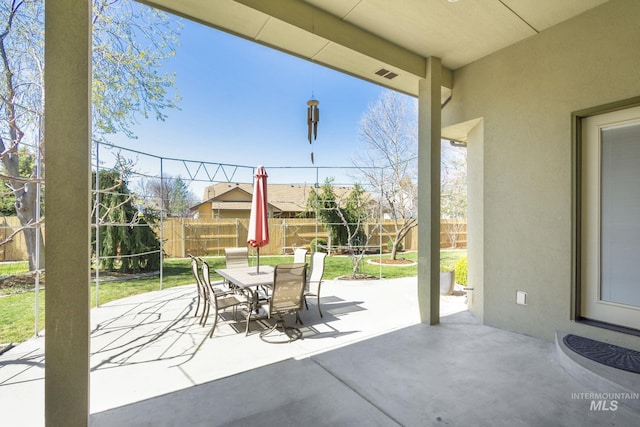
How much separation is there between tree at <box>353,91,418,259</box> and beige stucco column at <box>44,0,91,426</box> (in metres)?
9.95

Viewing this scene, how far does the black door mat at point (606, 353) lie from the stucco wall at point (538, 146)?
124mm

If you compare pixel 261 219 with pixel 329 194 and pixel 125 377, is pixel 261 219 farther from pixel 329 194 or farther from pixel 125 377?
pixel 329 194

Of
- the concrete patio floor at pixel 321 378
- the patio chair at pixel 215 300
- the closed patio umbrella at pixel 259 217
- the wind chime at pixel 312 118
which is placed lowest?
the concrete patio floor at pixel 321 378

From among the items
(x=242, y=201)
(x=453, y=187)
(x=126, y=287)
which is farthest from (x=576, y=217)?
(x=242, y=201)

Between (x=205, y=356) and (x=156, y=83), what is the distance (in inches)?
294

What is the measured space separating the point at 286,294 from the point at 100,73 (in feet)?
22.1

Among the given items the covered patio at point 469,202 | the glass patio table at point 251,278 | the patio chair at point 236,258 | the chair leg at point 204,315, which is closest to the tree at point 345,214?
the patio chair at point 236,258

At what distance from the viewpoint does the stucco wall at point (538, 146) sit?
3.29 meters

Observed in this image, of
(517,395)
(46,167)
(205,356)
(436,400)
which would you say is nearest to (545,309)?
(517,395)

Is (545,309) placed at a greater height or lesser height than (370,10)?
lesser

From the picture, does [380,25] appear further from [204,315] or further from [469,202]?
[204,315]

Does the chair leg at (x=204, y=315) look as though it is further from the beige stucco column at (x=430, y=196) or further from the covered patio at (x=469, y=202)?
the beige stucco column at (x=430, y=196)

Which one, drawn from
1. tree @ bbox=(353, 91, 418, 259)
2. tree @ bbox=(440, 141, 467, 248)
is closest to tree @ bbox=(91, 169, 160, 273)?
tree @ bbox=(353, 91, 418, 259)

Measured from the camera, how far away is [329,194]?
1315 cm
